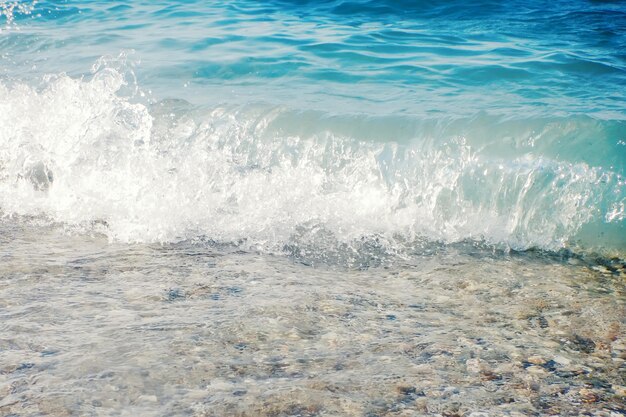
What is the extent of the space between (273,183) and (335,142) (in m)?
0.82

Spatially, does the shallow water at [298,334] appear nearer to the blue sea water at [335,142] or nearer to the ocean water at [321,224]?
the ocean water at [321,224]

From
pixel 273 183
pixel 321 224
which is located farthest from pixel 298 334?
pixel 273 183

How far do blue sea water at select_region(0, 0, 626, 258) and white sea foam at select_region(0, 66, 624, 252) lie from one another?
15 millimetres

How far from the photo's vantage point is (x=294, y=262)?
4410mm

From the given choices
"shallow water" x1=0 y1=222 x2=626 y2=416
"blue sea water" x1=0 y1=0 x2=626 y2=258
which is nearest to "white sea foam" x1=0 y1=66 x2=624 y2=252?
"blue sea water" x1=0 y1=0 x2=626 y2=258

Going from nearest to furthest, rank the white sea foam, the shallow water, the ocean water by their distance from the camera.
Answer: the shallow water → the ocean water → the white sea foam

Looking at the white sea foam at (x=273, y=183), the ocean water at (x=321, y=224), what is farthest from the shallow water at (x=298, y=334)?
the white sea foam at (x=273, y=183)

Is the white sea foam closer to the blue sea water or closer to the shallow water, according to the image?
the blue sea water

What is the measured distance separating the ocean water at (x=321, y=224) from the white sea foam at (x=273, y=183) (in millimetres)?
20

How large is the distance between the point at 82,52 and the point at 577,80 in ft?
19.5

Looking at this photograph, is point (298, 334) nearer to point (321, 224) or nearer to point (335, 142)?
point (321, 224)

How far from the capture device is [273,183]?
540cm

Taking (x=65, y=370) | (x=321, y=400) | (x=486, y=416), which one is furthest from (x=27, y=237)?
(x=486, y=416)

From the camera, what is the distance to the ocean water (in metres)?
2.91
